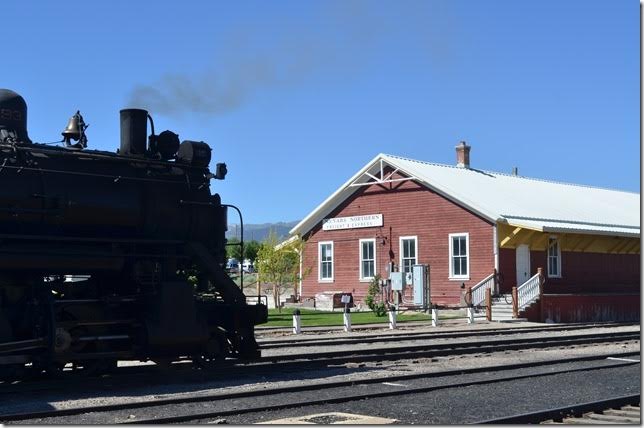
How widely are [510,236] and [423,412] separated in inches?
936

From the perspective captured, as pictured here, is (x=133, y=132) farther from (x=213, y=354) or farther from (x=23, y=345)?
(x=23, y=345)

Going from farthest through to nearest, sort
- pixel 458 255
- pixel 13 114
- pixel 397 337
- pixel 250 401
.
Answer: pixel 458 255 < pixel 397 337 < pixel 13 114 < pixel 250 401

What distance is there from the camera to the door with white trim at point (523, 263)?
110 feet

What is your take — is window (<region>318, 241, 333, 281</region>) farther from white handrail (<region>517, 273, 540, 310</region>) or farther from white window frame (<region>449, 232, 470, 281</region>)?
white handrail (<region>517, 273, 540, 310</region>)

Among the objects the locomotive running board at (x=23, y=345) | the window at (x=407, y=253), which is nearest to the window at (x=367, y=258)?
the window at (x=407, y=253)

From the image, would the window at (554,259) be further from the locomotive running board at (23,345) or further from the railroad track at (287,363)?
the locomotive running board at (23,345)

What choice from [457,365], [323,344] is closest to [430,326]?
[323,344]

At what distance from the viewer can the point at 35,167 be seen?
12125mm

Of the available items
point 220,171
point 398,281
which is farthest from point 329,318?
point 220,171

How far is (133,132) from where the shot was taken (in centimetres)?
1366

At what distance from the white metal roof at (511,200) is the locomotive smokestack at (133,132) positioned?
20.4m

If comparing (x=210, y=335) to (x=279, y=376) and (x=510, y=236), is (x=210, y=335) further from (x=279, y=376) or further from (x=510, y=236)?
(x=510, y=236)

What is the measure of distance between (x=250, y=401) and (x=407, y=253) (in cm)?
2608

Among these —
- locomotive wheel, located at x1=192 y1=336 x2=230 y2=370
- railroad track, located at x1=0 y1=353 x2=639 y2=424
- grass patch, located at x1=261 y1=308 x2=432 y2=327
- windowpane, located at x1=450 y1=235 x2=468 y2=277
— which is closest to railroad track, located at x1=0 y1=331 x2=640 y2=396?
locomotive wheel, located at x1=192 y1=336 x2=230 y2=370
